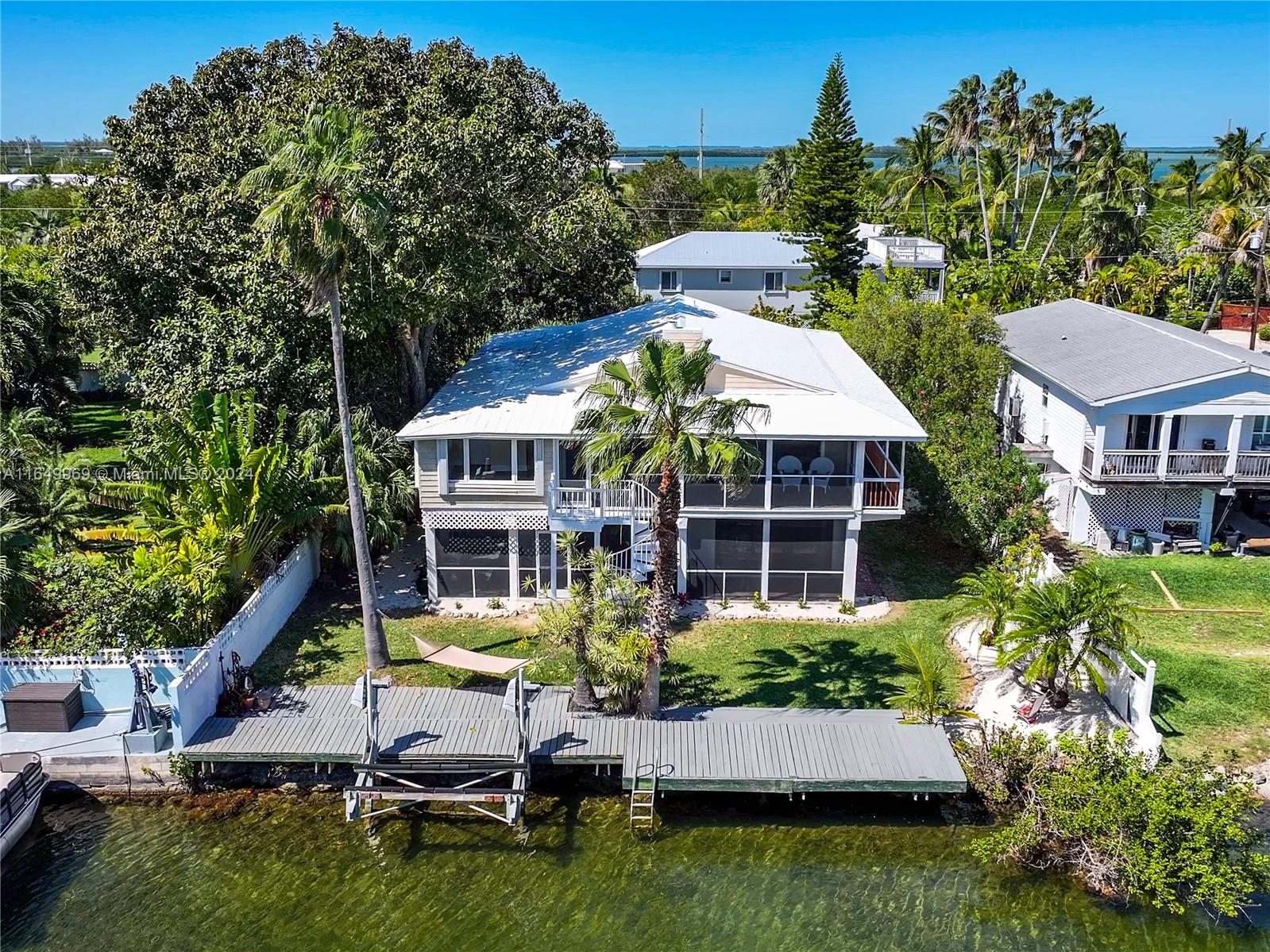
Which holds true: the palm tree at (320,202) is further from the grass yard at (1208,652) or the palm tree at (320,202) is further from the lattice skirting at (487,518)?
the grass yard at (1208,652)

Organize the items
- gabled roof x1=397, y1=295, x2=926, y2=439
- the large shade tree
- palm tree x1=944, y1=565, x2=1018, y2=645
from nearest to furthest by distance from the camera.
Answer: palm tree x1=944, y1=565, x2=1018, y2=645, gabled roof x1=397, y1=295, x2=926, y2=439, the large shade tree

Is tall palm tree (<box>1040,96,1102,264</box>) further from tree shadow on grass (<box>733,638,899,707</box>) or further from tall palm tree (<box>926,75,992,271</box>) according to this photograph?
tree shadow on grass (<box>733,638,899,707</box>)

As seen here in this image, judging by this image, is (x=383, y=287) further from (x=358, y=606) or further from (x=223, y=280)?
(x=358, y=606)

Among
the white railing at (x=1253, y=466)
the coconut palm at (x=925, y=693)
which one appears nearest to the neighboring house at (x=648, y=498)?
the coconut palm at (x=925, y=693)

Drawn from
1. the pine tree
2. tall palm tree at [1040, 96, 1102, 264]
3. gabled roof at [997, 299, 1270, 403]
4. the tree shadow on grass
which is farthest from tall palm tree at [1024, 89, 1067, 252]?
the tree shadow on grass

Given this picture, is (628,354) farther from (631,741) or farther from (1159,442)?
(1159,442)

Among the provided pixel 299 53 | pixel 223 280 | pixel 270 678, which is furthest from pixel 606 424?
pixel 299 53
